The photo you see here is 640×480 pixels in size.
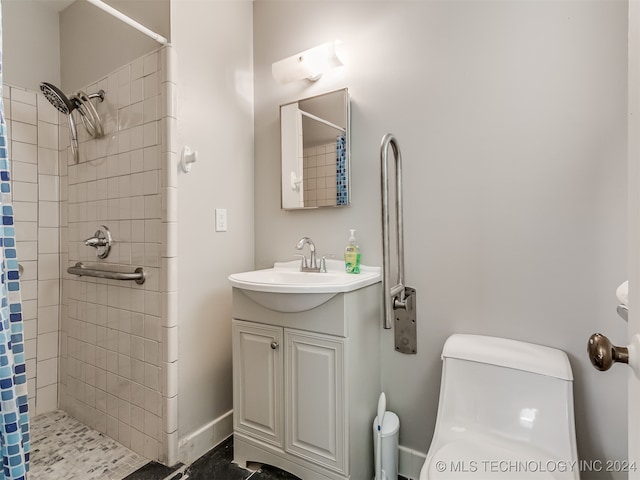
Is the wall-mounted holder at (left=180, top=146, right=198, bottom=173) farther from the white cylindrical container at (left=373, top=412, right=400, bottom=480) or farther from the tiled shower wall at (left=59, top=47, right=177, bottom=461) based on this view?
the white cylindrical container at (left=373, top=412, right=400, bottom=480)

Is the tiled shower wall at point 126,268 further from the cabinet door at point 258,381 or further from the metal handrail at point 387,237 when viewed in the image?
the metal handrail at point 387,237

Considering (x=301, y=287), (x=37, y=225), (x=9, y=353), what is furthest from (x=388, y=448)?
(x=37, y=225)

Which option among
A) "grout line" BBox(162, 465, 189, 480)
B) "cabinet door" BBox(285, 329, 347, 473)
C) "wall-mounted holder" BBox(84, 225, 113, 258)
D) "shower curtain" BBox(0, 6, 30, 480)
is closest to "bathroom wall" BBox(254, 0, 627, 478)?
"cabinet door" BBox(285, 329, 347, 473)

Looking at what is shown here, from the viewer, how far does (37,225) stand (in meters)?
1.88

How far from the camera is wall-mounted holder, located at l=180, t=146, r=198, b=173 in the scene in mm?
1469

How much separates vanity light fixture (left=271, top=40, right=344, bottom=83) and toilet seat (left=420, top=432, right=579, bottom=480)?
1.66 m

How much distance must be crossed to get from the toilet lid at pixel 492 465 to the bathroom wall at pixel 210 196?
1.09 m

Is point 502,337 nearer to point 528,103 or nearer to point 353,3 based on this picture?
point 528,103

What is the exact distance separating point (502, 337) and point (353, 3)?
1.67m

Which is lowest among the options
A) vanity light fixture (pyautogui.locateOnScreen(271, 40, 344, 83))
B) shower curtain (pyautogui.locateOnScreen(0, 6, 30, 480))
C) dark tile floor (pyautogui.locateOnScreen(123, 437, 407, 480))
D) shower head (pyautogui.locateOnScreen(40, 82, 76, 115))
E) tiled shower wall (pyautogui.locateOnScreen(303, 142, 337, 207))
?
dark tile floor (pyautogui.locateOnScreen(123, 437, 407, 480))

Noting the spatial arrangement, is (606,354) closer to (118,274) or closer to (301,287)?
(301,287)

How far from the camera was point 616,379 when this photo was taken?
1.09 m

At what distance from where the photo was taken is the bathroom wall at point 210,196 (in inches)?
59.6

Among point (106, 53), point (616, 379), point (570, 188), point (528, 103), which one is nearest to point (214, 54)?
point (106, 53)
